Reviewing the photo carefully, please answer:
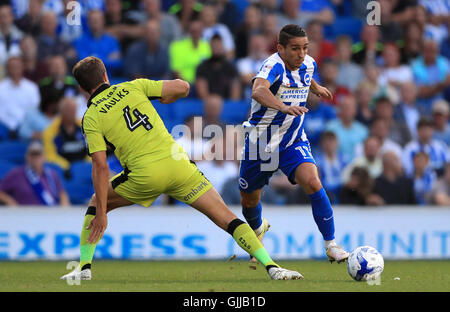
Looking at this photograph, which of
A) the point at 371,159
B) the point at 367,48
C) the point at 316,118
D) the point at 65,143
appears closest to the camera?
the point at 65,143

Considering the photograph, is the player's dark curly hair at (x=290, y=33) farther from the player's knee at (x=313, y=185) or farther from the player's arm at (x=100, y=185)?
the player's arm at (x=100, y=185)

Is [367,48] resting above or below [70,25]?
below

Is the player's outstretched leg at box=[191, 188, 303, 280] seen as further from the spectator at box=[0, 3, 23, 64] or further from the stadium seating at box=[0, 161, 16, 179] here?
the spectator at box=[0, 3, 23, 64]

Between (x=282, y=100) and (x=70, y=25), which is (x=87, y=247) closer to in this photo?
(x=282, y=100)

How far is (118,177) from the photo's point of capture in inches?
299

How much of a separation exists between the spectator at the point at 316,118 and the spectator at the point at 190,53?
6.88 ft

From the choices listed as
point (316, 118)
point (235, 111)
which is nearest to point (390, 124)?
point (316, 118)

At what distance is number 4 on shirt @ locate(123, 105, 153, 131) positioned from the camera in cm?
733

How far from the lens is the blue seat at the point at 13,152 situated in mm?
12969

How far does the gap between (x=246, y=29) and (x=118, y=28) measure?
232cm

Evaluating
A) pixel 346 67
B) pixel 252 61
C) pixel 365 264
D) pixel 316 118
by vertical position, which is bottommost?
pixel 365 264

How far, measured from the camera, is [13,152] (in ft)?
42.6

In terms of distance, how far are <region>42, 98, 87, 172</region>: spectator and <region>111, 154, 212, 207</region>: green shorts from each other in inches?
213

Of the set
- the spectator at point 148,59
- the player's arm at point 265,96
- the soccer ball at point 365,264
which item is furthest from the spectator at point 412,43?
the soccer ball at point 365,264
